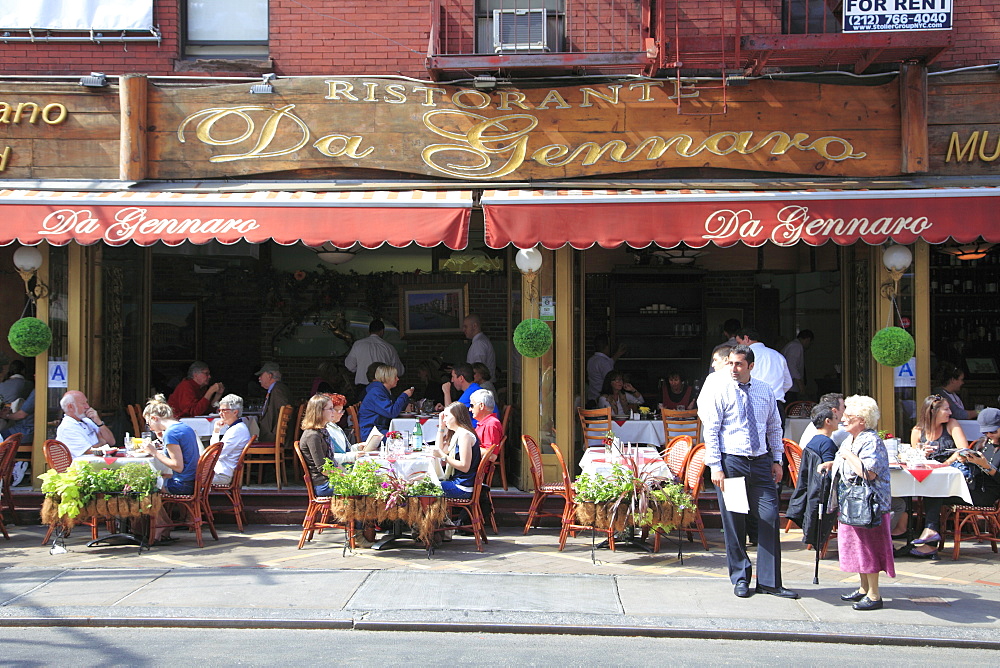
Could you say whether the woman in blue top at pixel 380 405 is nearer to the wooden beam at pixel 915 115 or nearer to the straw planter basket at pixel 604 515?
the straw planter basket at pixel 604 515

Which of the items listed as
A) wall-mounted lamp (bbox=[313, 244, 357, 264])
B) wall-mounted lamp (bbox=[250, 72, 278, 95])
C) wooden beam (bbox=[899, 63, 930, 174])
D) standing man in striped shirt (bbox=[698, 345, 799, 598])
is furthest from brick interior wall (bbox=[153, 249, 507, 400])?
standing man in striped shirt (bbox=[698, 345, 799, 598])

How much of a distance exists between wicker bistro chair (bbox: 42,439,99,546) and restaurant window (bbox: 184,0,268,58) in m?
4.58

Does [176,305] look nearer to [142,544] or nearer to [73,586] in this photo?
[142,544]

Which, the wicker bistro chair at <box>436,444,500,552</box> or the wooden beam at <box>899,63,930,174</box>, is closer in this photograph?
the wicker bistro chair at <box>436,444,500,552</box>

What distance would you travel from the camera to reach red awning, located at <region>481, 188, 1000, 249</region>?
27.7 feet

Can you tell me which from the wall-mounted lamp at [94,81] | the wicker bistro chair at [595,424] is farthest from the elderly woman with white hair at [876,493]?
the wall-mounted lamp at [94,81]

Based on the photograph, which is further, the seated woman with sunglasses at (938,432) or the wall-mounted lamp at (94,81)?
the wall-mounted lamp at (94,81)

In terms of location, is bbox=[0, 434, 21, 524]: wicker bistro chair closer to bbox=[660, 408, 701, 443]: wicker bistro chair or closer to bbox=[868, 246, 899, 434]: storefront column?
bbox=[660, 408, 701, 443]: wicker bistro chair

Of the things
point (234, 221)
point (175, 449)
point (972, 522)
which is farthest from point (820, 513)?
point (234, 221)

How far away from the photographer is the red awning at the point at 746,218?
843 cm

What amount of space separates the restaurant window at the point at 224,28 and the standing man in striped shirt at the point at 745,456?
6.61 m

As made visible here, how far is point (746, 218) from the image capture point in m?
8.57

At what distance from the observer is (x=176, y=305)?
14.2 m

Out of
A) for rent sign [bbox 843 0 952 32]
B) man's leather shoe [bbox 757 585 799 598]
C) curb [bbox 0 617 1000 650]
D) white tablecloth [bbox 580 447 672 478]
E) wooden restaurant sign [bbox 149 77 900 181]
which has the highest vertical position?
for rent sign [bbox 843 0 952 32]
